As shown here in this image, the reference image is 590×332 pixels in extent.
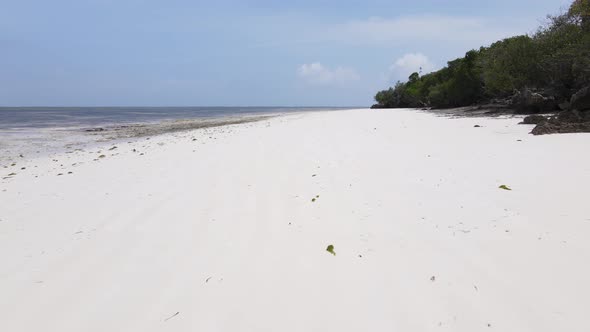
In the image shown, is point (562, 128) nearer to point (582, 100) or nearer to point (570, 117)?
point (570, 117)

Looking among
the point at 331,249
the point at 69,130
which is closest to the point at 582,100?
the point at 331,249

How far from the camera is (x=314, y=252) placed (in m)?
3.06

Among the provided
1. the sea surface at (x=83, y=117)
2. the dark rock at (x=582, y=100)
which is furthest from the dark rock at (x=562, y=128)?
the sea surface at (x=83, y=117)

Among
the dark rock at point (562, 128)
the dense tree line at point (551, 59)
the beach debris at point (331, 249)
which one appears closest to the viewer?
the beach debris at point (331, 249)

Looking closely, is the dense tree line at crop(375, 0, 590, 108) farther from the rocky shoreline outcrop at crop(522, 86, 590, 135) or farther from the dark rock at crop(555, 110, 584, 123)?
the dark rock at crop(555, 110, 584, 123)

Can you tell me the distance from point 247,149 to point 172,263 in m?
6.78

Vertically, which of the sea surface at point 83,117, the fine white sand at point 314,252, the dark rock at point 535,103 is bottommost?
the fine white sand at point 314,252

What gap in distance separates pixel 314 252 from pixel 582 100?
12.0 meters

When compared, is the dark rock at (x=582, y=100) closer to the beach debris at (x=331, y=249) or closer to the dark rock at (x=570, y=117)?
the dark rock at (x=570, y=117)

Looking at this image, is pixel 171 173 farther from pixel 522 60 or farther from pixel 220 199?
pixel 522 60

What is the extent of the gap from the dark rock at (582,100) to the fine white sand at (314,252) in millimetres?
6641

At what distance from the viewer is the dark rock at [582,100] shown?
35.3 feet

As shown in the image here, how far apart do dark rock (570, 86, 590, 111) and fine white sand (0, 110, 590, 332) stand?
664cm

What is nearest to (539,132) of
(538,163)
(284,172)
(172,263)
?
(538,163)
